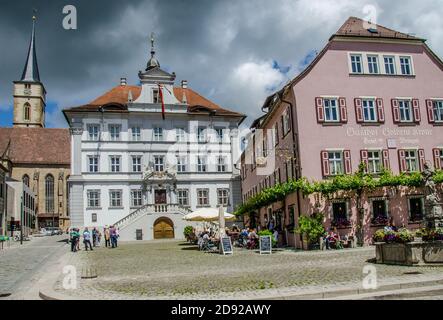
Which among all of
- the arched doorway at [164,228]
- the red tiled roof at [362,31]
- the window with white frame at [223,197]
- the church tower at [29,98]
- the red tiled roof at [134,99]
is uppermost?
the church tower at [29,98]

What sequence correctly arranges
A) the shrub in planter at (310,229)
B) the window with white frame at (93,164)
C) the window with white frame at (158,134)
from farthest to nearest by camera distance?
1. the window with white frame at (158,134)
2. the window with white frame at (93,164)
3. the shrub in planter at (310,229)

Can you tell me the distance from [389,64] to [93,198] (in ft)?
94.4

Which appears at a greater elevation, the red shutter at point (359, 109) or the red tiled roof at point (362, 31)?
the red tiled roof at point (362, 31)

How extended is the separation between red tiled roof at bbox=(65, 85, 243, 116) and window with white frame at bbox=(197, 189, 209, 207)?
26.8ft

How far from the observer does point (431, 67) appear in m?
29.2

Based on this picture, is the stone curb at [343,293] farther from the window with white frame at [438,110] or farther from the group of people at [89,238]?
the window with white frame at [438,110]

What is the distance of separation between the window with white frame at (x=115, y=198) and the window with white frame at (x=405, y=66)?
2770 cm

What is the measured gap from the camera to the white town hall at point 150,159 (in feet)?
144

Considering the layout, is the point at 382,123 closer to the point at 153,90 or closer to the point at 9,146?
the point at 153,90

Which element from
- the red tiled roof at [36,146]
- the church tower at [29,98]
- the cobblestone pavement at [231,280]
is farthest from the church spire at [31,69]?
the cobblestone pavement at [231,280]

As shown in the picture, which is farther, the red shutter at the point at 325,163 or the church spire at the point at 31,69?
the church spire at the point at 31,69

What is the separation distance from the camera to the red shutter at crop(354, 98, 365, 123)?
2716 centimetres
